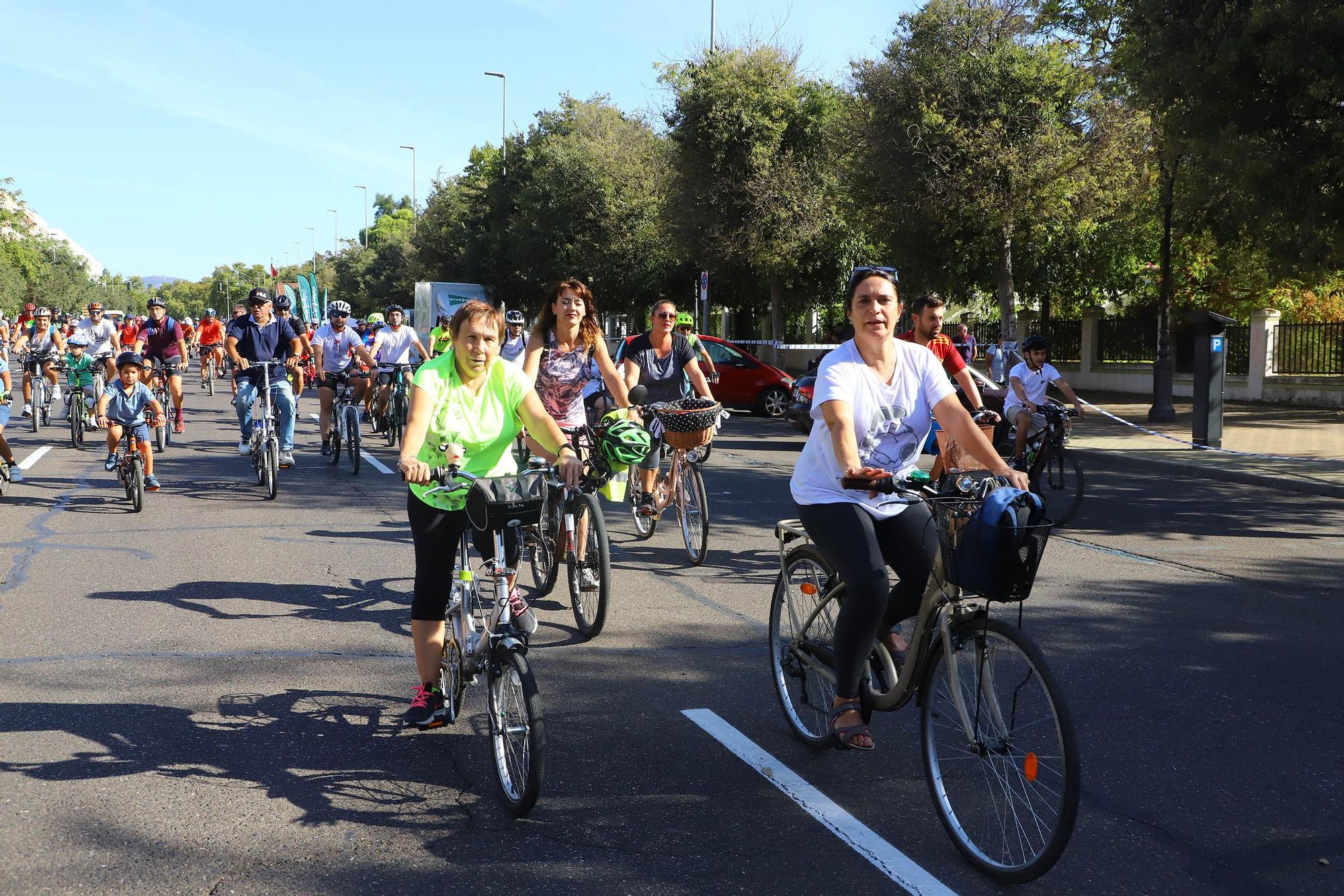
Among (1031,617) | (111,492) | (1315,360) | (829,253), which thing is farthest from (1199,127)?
(829,253)

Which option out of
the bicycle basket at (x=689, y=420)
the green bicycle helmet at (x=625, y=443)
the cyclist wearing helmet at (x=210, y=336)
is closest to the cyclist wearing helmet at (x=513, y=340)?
the bicycle basket at (x=689, y=420)

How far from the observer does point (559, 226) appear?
48.7m

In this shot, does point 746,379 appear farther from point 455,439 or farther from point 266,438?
point 455,439

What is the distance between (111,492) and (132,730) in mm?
8197

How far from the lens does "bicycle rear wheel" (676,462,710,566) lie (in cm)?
852

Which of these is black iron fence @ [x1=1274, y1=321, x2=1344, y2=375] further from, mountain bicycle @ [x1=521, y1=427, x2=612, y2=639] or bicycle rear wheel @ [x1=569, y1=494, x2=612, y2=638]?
bicycle rear wheel @ [x1=569, y1=494, x2=612, y2=638]

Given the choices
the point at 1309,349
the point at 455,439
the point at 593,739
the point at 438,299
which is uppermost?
the point at 438,299

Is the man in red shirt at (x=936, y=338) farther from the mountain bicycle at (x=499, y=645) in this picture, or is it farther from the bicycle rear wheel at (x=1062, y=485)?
the mountain bicycle at (x=499, y=645)

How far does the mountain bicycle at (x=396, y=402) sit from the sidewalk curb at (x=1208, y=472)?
870cm

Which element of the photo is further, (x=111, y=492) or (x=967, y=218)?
(x=967, y=218)

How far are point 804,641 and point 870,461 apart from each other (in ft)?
2.72

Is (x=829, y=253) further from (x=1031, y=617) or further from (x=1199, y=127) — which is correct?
(x=1031, y=617)

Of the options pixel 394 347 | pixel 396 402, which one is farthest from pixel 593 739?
pixel 396 402

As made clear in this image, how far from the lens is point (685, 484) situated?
879 centimetres
